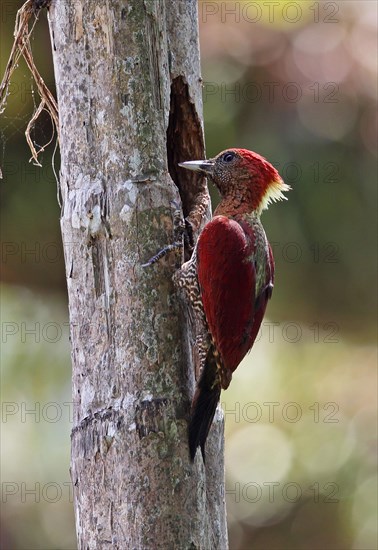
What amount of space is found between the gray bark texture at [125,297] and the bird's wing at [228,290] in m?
0.26

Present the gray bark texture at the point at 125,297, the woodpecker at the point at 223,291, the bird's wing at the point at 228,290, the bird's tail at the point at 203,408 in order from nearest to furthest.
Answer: the gray bark texture at the point at 125,297, the bird's tail at the point at 203,408, the woodpecker at the point at 223,291, the bird's wing at the point at 228,290

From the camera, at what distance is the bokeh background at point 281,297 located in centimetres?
570

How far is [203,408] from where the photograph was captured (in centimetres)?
340

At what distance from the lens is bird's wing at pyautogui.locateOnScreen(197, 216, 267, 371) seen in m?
3.84

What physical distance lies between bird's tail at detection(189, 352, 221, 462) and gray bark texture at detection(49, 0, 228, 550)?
38 mm

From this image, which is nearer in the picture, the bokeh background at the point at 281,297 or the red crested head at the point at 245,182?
the red crested head at the point at 245,182

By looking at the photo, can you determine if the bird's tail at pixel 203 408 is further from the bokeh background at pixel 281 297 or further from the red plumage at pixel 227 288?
the bokeh background at pixel 281 297

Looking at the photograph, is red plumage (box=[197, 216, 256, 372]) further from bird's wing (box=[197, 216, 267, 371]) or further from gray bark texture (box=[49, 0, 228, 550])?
gray bark texture (box=[49, 0, 228, 550])

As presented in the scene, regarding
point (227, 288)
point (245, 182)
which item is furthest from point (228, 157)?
point (227, 288)

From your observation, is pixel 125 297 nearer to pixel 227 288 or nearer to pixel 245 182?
pixel 227 288

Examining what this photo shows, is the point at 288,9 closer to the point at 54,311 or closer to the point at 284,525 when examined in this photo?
the point at 54,311

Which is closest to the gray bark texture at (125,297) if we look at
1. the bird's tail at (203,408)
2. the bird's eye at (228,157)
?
the bird's tail at (203,408)

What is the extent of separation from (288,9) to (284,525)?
11.0 feet

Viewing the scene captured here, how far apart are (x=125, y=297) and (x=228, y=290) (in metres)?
0.63
